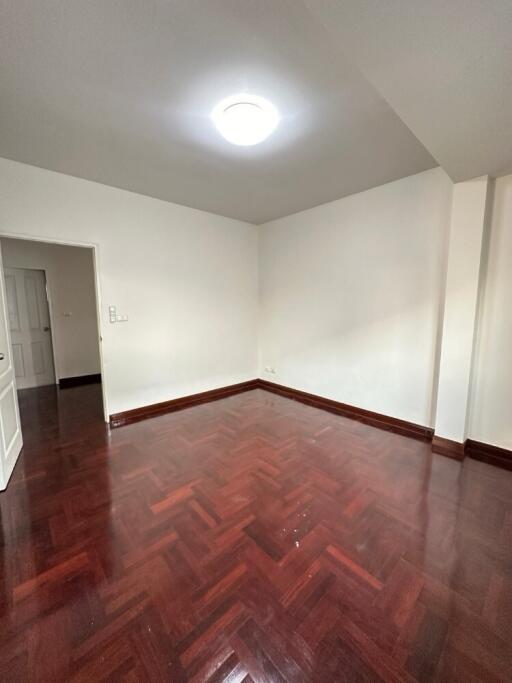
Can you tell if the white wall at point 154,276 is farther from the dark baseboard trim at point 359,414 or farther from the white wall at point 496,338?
the white wall at point 496,338

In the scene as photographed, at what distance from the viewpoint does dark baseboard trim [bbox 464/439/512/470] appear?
2.46m

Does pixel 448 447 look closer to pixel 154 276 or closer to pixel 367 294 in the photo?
pixel 367 294

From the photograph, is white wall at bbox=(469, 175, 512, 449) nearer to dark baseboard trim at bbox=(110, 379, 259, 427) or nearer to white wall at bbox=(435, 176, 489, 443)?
white wall at bbox=(435, 176, 489, 443)

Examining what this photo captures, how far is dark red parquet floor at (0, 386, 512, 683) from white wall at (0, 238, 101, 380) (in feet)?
8.69

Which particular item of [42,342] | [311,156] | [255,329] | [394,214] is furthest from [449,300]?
[42,342]

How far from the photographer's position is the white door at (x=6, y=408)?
85.0 inches

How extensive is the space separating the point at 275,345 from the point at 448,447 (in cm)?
263

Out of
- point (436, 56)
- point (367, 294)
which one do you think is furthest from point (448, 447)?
point (436, 56)

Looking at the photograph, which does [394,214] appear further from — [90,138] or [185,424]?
[185,424]

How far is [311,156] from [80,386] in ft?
16.5

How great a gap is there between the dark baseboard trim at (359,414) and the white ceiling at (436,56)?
2594 mm

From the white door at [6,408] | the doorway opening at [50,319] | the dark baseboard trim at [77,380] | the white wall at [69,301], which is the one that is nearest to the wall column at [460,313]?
the white door at [6,408]

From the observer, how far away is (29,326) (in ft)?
15.4

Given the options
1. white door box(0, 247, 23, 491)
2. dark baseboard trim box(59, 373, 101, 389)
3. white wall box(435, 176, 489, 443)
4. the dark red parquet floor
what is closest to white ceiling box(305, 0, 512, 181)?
white wall box(435, 176, 489, 443)
